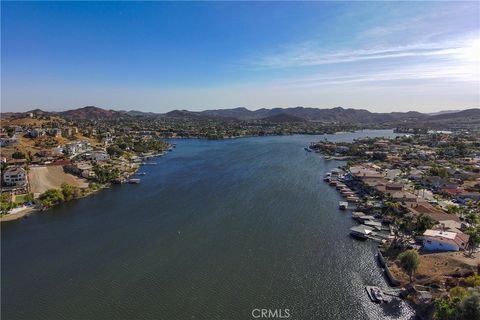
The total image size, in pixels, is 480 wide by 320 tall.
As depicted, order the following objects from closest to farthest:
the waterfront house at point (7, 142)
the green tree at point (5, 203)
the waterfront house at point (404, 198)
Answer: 1. the green tree at point (5, 203)
2. the waterfront house at point (404, 198)
3. the waterfront house at point (7, 142)

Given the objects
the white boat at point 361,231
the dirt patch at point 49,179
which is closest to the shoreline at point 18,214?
the dirt patch at point 49,179

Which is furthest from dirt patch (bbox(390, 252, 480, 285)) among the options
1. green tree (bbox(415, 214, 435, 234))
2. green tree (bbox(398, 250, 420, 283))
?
green tree (bbox(415, 214, 435, 234))

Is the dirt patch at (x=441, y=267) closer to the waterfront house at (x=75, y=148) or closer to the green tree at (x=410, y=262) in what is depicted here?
the green tree at (x=410, y=262)

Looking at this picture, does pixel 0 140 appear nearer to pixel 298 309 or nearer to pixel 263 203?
pixel 263 203

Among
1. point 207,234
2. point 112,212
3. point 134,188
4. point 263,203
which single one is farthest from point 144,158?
point 207,234

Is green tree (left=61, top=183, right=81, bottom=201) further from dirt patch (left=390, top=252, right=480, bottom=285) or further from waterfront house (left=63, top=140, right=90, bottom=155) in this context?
dirt patch (left=390, top=252, right=480, bottom=285)
